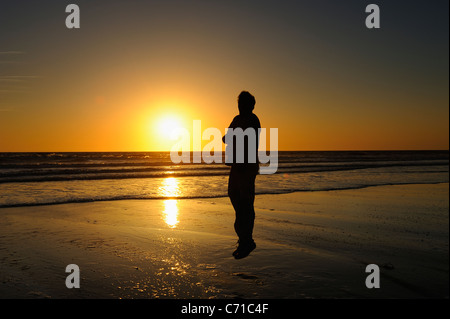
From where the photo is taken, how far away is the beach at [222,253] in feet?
13.1

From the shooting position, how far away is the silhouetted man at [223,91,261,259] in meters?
5.26

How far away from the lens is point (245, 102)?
537 cm

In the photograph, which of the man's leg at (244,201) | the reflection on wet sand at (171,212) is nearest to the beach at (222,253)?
the reflection on wet sand at (171,212)

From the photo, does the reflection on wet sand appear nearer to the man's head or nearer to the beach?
the beach

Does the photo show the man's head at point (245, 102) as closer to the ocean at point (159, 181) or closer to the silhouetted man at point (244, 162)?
the silhouetted man at point (244, 162)

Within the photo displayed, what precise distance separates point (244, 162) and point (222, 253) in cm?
154

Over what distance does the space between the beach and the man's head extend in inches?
91.5

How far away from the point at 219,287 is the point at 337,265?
184 centimetres

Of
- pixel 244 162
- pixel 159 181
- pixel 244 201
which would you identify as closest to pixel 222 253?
pixel 244 201

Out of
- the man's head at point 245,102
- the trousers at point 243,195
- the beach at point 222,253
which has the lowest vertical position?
the beach at point 222,253

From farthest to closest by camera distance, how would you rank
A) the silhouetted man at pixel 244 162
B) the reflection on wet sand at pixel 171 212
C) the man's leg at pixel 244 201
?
the reflection on wet sand at pixel 171 212 < the man's leg at pixel 244 201 < the silhouetted man at pixel 244 162

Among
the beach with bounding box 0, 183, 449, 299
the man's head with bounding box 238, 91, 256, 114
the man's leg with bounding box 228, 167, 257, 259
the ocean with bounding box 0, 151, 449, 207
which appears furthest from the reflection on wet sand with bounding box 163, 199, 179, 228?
the man's head with bounding box 238, 91, 256, 114
